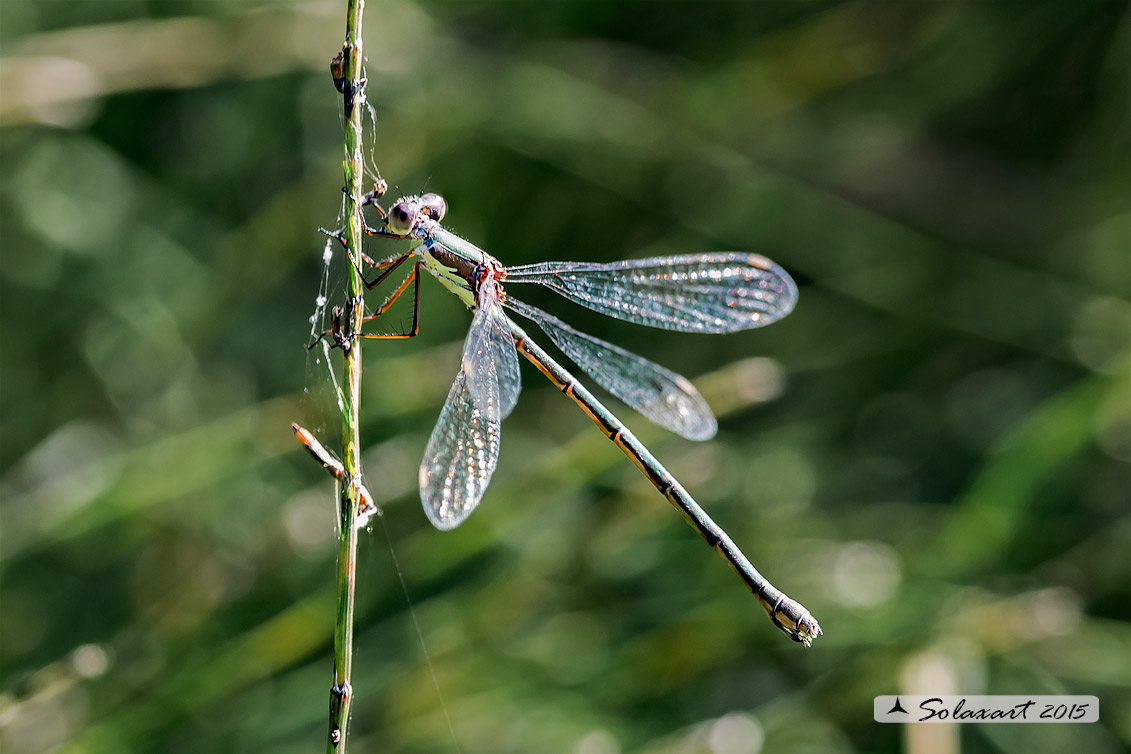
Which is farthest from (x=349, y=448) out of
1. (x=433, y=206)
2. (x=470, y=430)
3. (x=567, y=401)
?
(x=567, y=401)

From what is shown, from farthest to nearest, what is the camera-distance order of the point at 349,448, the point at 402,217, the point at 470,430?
the point at 402,217 → the point at 470,430 → the point at 349,448

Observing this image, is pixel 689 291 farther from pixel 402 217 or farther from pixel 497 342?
pixel 402 217

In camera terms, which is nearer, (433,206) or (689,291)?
(433,206)

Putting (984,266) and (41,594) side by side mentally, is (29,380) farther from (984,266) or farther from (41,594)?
(984,266)

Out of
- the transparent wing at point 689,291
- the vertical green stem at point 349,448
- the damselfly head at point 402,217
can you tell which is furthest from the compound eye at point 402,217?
the transparent wing at point 689,291

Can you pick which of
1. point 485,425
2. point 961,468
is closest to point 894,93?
point 961,468

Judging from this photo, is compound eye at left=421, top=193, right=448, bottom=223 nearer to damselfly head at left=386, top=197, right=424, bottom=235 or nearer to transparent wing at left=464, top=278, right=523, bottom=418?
damselfly head at left=386, top=197, right=424, bottom=235

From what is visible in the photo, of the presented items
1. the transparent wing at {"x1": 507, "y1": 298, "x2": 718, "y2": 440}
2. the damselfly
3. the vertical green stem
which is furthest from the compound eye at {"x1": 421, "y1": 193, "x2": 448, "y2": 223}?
the vertical green stem
